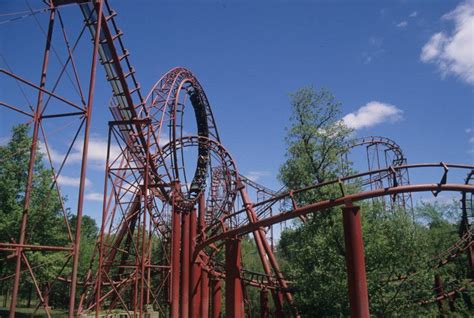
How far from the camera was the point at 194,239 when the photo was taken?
19391mm

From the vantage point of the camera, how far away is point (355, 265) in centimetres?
952

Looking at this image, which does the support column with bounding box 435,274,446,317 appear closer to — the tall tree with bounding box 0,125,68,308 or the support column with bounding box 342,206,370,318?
the support column with bounding box 342,206,370,318

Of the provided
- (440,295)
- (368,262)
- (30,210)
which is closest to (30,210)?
(30,210)

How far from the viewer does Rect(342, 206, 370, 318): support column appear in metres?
9.20

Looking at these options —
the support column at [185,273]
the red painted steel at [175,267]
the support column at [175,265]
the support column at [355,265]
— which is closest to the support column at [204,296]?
the support column at [185,273]

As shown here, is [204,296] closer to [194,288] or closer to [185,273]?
[194,288]

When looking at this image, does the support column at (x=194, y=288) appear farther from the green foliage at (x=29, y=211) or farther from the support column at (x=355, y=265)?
the support column at (x=355, y=265)

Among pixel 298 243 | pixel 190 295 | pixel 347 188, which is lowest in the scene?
pixel 190 295

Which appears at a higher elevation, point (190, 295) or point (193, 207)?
point (193, 207)

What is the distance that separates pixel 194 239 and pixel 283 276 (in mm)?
4642

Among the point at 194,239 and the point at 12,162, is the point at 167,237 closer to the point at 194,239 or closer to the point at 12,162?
the point at 194,239

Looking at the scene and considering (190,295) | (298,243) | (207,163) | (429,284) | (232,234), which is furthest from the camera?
(207,163)

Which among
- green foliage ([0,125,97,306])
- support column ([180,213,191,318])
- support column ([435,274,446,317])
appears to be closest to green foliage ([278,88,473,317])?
support column ([435,274,446,317])

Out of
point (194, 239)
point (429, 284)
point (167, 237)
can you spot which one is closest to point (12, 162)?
point (167, 237)
